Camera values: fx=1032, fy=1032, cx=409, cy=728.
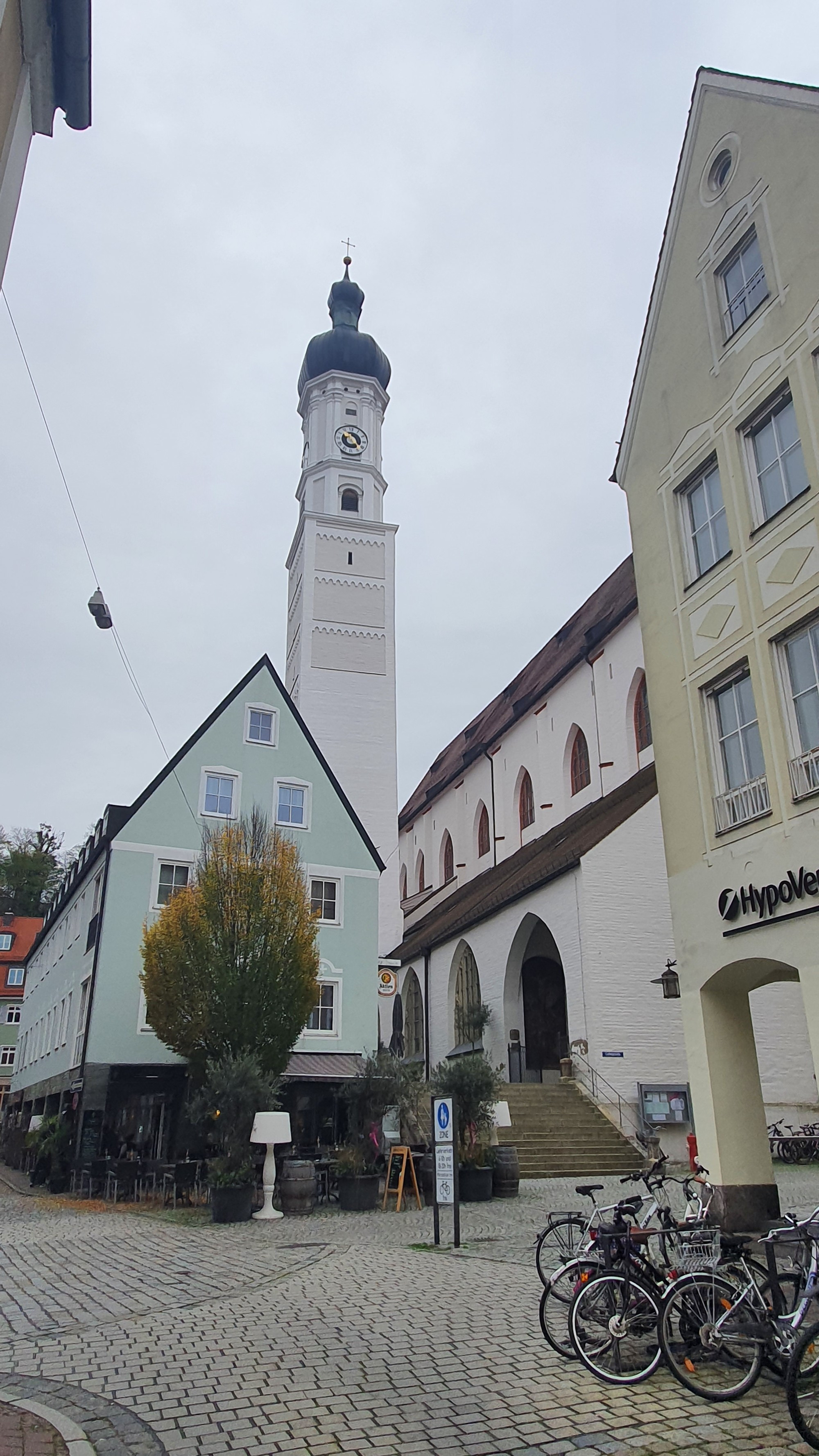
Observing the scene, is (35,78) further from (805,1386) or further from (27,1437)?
(805,1386)

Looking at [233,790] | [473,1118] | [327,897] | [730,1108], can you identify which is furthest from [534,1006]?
[730,1108]

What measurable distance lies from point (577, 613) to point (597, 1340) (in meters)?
34.6

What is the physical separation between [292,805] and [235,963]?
25.0 ft

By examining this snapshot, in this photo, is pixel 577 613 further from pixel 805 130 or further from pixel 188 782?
pixel 805 130

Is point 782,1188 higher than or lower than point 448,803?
lower

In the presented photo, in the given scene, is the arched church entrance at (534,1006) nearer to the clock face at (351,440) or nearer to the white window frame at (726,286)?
the white window frame at (726,286)

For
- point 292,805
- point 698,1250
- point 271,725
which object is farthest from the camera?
point 271,725

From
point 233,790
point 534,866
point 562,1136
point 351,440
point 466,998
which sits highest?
point 351,440

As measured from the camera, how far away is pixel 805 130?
11812mm

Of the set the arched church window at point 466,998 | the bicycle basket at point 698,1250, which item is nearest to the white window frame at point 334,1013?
the arched church window at point 466,998

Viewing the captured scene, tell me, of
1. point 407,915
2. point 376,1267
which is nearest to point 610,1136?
point 376,1267

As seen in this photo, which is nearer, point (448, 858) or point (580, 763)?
point (580, 763)

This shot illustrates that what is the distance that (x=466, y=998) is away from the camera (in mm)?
32094

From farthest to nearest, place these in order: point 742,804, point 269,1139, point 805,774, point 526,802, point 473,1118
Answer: point 526,802
point 473,1118
point 269,1139
point 742,804
point 805,774
